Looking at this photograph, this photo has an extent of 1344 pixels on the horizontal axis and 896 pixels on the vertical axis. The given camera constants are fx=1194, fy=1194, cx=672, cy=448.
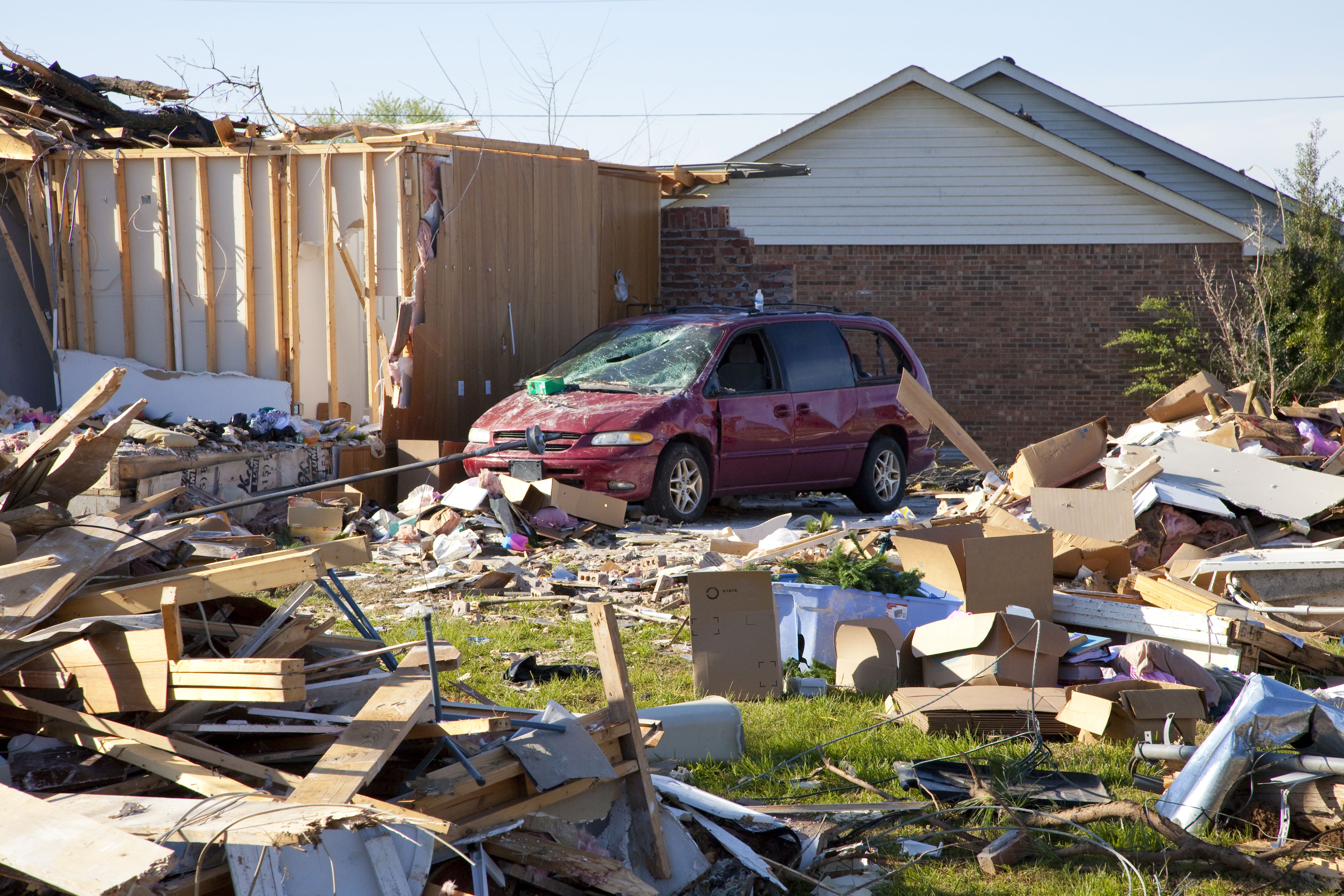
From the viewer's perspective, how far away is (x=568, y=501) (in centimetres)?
950

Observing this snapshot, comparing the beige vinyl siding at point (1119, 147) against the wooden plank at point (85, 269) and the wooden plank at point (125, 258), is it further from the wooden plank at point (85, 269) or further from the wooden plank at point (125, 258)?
the wooden plank at point (85, 269)

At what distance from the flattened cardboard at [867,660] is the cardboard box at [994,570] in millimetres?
601

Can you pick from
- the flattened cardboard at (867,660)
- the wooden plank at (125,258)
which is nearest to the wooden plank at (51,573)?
the flattened cardboard at (867,660)

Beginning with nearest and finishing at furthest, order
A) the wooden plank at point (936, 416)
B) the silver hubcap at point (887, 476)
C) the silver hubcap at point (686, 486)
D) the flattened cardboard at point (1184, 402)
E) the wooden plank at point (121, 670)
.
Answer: the wooden plank at point (121, 670) < the wooden plank at point (936, 416) < the silver hubcap at point (686, 486) < the flattened cardboard at point (1184, 402) < the silver hubcap at point (887, 476)

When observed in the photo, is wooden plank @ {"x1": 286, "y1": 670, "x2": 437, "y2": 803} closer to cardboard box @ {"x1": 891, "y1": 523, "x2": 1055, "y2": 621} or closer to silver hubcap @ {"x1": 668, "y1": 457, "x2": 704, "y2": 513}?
cardboard box @ {"x1": 891, "y1": 523, "x2": 1055, "y2": 621}

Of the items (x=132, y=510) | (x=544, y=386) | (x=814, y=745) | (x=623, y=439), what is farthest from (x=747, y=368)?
(x=132, y=510)

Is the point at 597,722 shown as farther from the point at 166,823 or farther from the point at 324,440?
the point at 324,440

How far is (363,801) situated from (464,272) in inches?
385

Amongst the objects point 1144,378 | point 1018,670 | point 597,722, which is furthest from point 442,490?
point 1144,378

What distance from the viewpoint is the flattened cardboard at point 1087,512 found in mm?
7996

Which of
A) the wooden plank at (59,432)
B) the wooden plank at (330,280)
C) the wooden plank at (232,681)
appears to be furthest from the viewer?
the wooden plank at (330,280)

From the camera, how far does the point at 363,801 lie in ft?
9.78

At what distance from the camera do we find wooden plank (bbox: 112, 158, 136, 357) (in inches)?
494

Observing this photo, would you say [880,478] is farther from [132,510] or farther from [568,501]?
[132,510]
